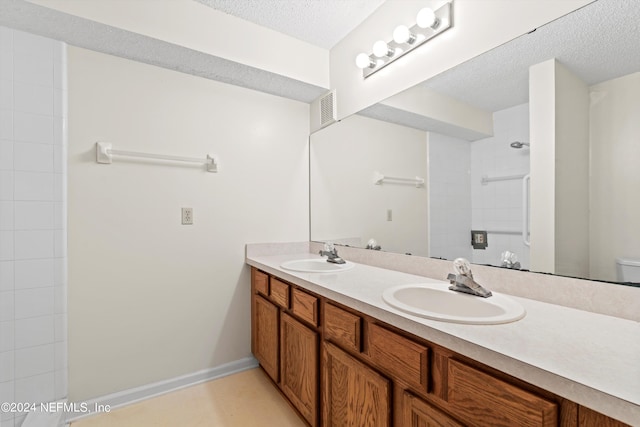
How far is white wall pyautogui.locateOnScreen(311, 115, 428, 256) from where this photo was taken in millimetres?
1667

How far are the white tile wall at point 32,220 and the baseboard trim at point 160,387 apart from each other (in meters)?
0.17

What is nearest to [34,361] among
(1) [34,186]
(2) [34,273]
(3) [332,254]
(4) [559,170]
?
(2) [34,273]

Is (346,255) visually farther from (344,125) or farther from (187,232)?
(187,232)

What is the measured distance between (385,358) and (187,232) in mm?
1518

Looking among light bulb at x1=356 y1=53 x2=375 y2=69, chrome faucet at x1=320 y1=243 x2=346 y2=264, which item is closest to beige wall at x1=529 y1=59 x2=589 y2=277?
light bulb at x1=356 y1=53 x2=375 y2=69

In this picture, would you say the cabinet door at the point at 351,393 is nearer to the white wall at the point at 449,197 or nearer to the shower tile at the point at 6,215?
the white wall at the point at 449,197

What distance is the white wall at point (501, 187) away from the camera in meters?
1.17

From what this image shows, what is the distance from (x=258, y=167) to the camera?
222cm

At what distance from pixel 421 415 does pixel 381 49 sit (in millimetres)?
1751

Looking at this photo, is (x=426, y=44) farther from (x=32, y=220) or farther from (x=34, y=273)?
(x=34, y=273)

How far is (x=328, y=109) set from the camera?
2.26m

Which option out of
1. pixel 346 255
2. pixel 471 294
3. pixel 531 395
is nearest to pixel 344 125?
pixel 346 255

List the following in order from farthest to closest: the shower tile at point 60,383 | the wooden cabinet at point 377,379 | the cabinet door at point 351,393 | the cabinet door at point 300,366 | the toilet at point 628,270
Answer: the shower tile at point 60,383 < the cabinet door at point 300,366 < the cabinet door at point 351,393 < the toilet at point 628,270 < the wooden cabinet at point 377,379

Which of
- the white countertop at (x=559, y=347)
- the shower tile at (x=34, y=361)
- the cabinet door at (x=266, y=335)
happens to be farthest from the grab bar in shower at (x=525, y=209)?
the shower tile at (x=34, y=361)
